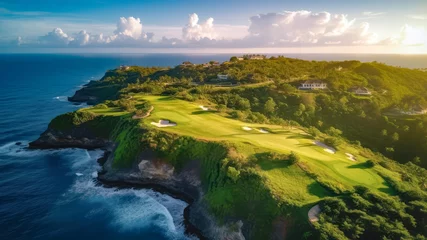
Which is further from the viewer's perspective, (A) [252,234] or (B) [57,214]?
(B) [57,214]

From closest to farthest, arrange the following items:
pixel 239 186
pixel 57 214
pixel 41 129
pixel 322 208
→ 1. pixel 322 208
2. pixel 239 186
3. pixel 57 214
4. pixel 41 129

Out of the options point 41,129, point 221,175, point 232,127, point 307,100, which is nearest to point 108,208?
point 221,175

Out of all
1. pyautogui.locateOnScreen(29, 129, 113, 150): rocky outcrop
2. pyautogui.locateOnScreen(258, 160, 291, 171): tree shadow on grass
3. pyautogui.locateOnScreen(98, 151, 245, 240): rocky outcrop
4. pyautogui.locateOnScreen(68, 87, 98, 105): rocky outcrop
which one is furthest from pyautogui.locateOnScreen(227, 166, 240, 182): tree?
pyautogui.locateOnScreen(68, 87, 98, 105): rocky outcrop

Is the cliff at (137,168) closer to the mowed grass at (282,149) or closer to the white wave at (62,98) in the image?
the mowed grass at (282,149)

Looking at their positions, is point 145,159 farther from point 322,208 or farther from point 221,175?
point 322,208

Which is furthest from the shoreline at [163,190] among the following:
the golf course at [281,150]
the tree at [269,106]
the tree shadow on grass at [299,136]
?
the tree at [269,106]
